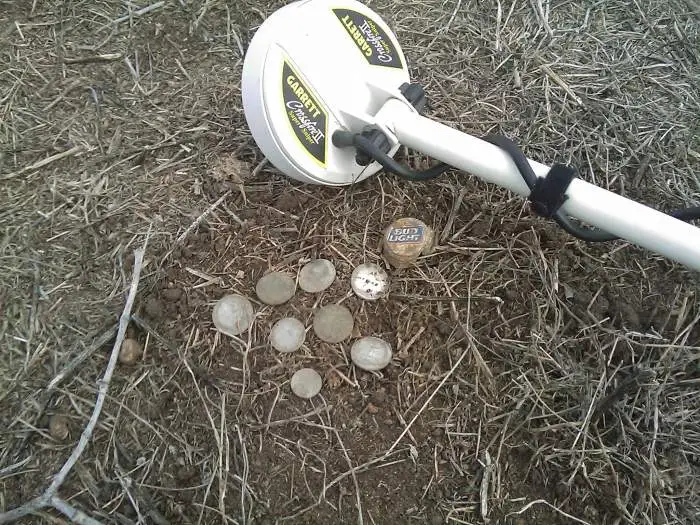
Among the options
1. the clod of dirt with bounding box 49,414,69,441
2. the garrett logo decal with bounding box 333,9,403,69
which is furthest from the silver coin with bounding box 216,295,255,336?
the garrett logo decal with bounding box 333,9,403,69

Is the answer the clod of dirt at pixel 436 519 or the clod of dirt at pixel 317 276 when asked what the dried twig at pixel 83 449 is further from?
the clod of dirt at pixel 436 519

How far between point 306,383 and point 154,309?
45cm

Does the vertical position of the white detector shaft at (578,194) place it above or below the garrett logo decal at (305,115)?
below

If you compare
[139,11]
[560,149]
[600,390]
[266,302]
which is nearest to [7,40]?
[139,11]

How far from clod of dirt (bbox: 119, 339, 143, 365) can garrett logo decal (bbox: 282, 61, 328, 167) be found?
0.68m

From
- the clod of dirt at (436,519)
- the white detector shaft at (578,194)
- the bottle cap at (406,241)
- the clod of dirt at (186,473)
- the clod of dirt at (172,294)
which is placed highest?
the white detector shaft at (578,194)

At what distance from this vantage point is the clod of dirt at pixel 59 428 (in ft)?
4.46

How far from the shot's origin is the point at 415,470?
1.28m

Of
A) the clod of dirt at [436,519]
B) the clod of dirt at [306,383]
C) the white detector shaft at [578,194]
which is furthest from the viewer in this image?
the clod of dirt at [306,383]

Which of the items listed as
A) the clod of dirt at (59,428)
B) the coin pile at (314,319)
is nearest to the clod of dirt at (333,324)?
the coin pile at (314,319)

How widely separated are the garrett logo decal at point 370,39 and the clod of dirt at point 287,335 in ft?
2.43

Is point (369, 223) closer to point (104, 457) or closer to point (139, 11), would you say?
point (104, 457)

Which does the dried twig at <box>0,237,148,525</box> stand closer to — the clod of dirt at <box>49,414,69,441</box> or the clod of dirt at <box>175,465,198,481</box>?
the clod of dirt at <box>49,414,69,441</box>

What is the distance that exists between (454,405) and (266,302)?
55cm
